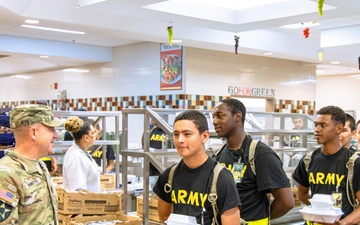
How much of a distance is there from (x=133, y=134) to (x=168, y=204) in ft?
27.0

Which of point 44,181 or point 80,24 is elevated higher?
point 80,24

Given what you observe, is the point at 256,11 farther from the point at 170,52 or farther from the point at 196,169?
the point at 196,169

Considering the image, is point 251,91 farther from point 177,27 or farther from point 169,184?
point 169,184

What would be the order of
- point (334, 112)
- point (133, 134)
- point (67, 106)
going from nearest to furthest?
point (334, 112)
point (133, 134)
point (67, 106)

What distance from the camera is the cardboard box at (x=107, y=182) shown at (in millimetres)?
6199

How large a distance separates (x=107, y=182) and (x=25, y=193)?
12.6 feet

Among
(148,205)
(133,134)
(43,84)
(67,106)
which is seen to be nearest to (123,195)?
(148,205)

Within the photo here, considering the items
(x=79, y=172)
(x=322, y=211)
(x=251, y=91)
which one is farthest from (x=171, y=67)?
(x=322, y=211)

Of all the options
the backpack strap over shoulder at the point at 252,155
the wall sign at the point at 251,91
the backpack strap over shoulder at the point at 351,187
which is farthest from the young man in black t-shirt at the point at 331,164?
the wall sign at the point at 251,91

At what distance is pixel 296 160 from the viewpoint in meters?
5.97

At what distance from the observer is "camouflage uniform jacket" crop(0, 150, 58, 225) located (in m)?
2.33

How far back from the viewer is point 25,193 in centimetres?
243

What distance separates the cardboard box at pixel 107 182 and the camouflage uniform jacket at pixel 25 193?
3.60m

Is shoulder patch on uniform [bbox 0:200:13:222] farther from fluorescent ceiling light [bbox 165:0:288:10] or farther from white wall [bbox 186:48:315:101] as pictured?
white wall [bbox 186:48:315:101]
